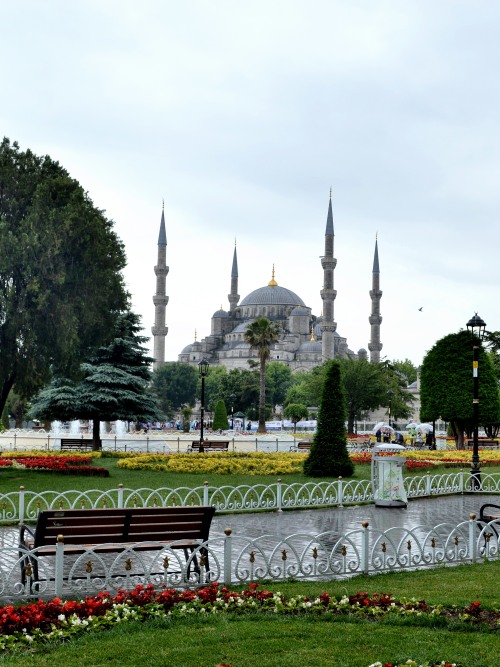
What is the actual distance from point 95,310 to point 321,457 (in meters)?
7.48

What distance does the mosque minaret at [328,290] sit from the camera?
9000cm

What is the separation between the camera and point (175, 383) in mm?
91312

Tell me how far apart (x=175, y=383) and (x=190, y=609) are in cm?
8582

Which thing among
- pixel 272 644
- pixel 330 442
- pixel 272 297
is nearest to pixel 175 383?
pixel 272 297

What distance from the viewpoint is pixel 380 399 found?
4997cm

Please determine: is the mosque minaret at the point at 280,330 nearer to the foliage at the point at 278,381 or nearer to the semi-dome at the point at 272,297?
the semi-dome at the point at 272,297

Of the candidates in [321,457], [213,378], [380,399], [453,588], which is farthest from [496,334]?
[213,378]

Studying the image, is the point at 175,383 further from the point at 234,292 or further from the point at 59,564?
the point at 59,564

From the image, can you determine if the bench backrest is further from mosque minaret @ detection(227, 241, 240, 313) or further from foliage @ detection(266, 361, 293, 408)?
mosque minaret @ detection(227, 241, 240, 313)

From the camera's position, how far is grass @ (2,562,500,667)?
15.7 feet

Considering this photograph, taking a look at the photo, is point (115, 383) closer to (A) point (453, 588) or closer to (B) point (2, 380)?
(B) point (2, 380)

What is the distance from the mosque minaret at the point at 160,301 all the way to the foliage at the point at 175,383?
242 centimetres

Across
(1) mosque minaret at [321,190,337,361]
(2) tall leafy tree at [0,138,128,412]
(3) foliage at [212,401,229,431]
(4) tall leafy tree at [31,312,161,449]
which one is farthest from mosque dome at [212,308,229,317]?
(2) tall leafy tree at [0,138,128,412]

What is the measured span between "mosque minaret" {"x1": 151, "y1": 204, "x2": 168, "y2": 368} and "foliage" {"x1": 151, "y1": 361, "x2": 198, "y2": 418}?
2.42 m
